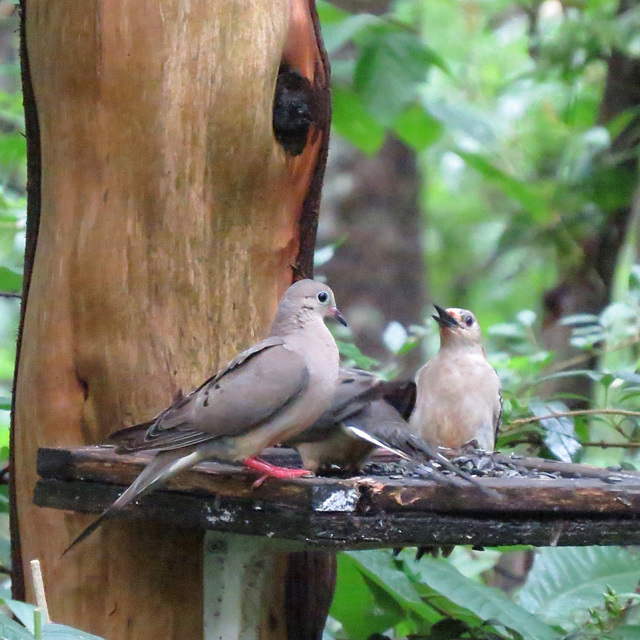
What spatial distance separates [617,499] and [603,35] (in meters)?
3.60

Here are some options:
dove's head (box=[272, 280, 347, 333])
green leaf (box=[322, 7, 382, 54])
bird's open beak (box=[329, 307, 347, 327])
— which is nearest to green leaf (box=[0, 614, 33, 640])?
dove's head (box=[272, 280, 347, 333])

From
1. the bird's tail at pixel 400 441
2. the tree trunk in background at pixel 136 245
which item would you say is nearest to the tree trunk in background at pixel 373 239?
the tree trunk in background at pixel 136 245

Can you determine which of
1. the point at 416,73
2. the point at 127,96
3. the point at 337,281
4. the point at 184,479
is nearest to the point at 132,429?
the point at 184,479

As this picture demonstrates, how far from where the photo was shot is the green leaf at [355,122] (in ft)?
15.6

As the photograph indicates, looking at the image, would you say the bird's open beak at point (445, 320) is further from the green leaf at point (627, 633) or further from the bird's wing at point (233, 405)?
the bird's wing at point (233, 405)

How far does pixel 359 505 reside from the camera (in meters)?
2.10

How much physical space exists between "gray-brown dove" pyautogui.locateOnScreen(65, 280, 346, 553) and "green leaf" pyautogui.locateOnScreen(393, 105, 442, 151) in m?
2.85

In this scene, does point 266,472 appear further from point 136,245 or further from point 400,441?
point 136,245

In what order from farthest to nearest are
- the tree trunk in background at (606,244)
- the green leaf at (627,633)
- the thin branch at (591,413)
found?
the tree trunk in background at (606,244) → the thin branch at (591,413) → the green leaf at (627,633)

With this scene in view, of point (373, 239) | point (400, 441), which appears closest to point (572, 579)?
point (400, 441)

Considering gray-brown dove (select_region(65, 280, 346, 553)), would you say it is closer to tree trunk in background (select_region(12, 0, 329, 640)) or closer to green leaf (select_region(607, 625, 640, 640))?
tree trunk in background (select_region(12, 0, 329, 640))

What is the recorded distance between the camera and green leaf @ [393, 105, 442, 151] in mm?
5121

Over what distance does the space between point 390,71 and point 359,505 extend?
270 cm

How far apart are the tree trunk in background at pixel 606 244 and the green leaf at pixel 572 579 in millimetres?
2132
